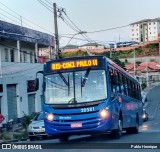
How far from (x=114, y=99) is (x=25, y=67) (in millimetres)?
23137

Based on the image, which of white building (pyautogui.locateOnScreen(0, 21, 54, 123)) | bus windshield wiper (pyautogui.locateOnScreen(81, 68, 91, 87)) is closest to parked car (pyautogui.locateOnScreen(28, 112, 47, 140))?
white building (pyautogui.locateOnScreen(0, 21, 54, 123))

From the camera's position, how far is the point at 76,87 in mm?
16719

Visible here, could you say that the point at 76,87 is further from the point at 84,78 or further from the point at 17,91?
the point at 17,91

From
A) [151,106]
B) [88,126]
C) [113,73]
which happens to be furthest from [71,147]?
[151,106]

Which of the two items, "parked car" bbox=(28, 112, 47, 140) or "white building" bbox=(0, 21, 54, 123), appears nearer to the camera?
"parked car" bbox=(28, 112, 47, 140)

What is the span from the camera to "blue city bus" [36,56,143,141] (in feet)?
54.0

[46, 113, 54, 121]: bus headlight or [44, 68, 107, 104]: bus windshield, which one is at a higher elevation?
[44, 68, 107, 104]: bus windshield

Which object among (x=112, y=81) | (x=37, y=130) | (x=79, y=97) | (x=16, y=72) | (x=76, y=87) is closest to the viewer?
(x=79, y=97)

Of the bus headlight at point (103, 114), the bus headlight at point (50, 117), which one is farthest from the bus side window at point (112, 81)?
the bus headlight at point (50, 117)

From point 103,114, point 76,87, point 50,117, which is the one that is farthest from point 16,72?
point 103,114

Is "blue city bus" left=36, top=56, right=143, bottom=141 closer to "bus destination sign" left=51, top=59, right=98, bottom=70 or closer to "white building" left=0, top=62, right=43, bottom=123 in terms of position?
"bus destination sign" left=51, top=59, right=98, bottom=70

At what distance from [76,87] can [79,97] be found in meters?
0.38

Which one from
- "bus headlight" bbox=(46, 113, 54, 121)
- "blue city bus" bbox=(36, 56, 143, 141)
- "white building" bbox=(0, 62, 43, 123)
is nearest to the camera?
"blue city bus" bbox=(36, 56, 143, 141)

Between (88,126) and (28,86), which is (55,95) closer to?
(88,126)
